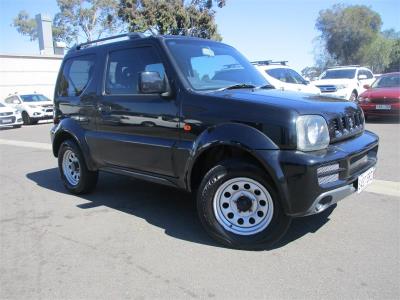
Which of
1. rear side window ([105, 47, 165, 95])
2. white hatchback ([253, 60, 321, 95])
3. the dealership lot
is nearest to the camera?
the dealership lot

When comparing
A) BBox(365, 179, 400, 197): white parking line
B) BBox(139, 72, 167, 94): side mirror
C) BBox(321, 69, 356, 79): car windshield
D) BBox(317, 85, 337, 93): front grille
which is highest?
BBox(321, 69, 356, 79): car windshield

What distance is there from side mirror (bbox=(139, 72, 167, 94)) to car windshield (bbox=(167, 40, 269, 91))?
0.90ft

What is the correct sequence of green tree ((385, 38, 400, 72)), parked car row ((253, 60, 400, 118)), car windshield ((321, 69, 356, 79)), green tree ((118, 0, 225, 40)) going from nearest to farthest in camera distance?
1. parked car row ((253, 60, 400, 118))
2. car windshield ((321, 69, 356, 79))
3. green tree ((118, 0, 225, 40))
4. green tree ((385, 38, 400, 72))

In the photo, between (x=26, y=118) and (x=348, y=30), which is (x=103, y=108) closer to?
(x=26, y=118)

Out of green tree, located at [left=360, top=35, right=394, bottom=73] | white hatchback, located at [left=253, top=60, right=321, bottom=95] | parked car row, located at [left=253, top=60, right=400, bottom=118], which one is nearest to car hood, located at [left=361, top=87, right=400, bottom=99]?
parked car row, located at [left=253, top=60, right=400, bottom=118]

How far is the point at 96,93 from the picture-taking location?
5219 mm

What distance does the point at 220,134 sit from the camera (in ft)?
12.3

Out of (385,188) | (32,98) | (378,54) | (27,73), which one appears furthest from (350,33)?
(385,188)

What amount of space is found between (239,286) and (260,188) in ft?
3.04

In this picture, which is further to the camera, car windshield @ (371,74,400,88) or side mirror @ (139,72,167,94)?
car windshield @ (371,74,400,88)

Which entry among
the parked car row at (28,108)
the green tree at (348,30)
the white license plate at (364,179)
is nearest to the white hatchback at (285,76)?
the white license plate at (364,179)

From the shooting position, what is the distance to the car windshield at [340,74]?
1684 cm

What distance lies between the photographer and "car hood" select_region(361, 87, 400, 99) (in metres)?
12.4

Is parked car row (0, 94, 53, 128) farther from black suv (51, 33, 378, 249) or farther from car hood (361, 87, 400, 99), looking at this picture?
black suv (51, 33, 378, 249)
